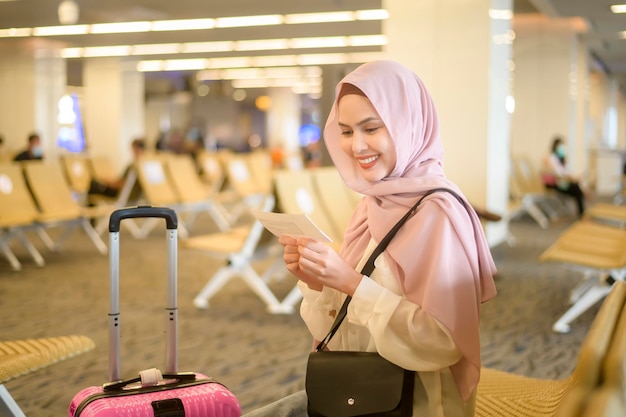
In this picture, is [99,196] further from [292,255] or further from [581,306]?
[292,255]

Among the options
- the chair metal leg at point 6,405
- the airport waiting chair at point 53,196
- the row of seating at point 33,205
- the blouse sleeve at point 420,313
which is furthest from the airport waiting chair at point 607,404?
the airport waiting chair at point 53,196

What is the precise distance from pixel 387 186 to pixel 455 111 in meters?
5.32

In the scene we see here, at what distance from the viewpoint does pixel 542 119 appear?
45.3 ft

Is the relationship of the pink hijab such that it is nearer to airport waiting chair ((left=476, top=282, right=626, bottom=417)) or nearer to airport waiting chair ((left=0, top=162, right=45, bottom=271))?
airport waiting chair ((left=476, top=282, right=626, bottom=417))

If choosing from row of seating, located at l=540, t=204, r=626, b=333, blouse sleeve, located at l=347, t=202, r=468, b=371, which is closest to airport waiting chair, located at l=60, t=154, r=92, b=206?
row of seating, located at l=540, t=204, r=626, b=333

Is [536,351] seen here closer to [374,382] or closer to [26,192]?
[374,382]

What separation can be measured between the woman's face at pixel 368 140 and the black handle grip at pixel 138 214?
2.51 feet

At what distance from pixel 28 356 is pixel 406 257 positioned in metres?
1.46

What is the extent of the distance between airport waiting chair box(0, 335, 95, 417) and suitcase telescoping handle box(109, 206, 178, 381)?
0.36 meters

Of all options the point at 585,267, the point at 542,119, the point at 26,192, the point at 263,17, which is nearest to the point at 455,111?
the point at 585,267

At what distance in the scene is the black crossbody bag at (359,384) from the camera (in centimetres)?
167

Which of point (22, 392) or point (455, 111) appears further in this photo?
point (455, 111)

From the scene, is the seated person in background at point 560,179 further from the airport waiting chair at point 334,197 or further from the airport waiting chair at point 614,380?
the airport waiting chair at point 614,380

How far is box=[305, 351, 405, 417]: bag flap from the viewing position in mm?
1671
